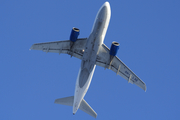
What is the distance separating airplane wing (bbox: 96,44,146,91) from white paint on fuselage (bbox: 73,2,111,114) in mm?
1749

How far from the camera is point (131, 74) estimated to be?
38125mm

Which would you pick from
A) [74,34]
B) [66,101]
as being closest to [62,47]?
[74,34]

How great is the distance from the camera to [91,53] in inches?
1378

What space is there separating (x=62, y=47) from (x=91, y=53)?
515 centimetres

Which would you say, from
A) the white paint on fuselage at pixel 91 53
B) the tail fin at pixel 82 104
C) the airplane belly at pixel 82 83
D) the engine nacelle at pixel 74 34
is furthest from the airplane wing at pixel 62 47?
the tail fin at pixel 82 104

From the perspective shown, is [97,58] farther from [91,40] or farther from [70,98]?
[70,98]

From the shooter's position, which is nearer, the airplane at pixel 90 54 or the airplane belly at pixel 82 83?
the airplane at pixel 90 54

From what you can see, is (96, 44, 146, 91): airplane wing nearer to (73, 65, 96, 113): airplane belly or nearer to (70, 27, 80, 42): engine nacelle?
(73, 65, 96, 113): airplane belly


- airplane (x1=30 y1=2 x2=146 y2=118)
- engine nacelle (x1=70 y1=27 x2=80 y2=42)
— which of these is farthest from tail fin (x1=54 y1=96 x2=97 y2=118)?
engine nacelle (x1=70 y1=27 x2=80 y2=42)

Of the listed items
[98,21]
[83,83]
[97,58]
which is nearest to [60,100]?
[83,83]

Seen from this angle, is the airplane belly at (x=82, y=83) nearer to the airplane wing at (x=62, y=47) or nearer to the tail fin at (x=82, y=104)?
the tail fin at (x=82, y=104)

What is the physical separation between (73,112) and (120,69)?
934 cm

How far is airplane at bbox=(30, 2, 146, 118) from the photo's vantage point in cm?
3366

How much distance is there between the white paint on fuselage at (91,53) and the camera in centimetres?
3322
